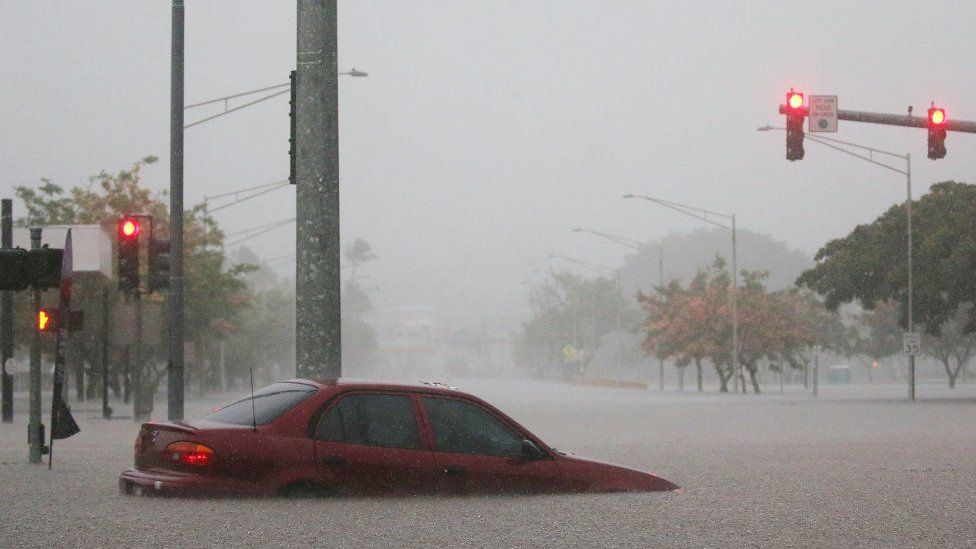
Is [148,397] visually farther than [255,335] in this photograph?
No

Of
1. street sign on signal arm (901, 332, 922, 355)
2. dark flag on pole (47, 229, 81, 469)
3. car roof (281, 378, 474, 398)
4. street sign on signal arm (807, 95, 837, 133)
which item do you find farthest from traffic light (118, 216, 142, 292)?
street sign on signal arm (901, 332, 922, 355)

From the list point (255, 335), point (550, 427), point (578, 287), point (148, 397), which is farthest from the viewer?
point (578, 287)

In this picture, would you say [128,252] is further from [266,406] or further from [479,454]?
[479,454]

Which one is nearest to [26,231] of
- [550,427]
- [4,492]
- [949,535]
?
[550,427]

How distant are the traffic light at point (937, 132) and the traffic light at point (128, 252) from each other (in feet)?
50.1

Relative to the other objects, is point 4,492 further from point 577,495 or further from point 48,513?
point 577,495

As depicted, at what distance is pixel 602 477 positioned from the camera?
15547mm

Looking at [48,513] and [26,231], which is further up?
[26,231]

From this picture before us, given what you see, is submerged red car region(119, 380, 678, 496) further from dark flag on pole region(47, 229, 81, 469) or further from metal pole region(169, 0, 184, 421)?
metal pole region(169, 0, 184, 421)

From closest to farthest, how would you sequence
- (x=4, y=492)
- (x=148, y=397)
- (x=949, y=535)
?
(x=949, y=535) < (x=4, y=492) < (x=148, y=397)

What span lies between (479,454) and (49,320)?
8097 millimetres

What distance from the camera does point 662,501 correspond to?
15.0m

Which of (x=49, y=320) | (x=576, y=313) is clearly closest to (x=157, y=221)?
(x=49, y=320)

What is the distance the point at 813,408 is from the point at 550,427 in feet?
56.3
